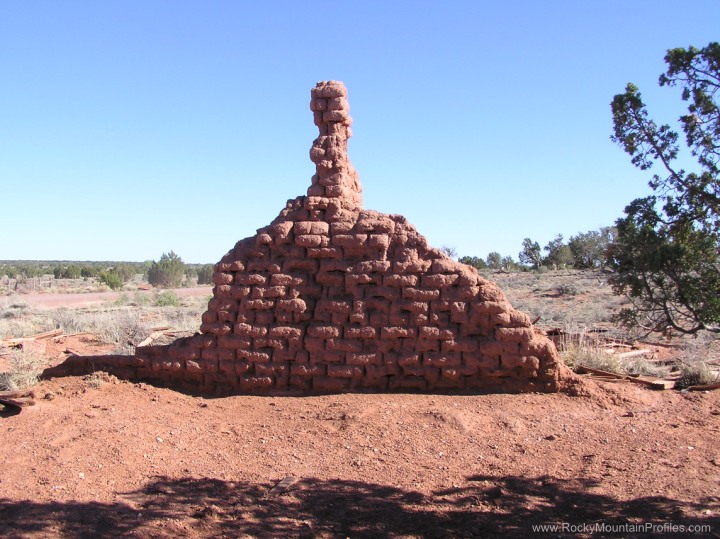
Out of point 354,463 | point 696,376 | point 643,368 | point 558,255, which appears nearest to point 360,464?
point 354,463

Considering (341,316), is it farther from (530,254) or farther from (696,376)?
(530,254)

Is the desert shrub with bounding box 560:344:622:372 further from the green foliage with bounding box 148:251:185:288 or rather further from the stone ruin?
the green foliage with bounding box 148:251:185:288

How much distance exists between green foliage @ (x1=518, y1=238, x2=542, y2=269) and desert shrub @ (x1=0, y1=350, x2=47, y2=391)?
33.0 metres

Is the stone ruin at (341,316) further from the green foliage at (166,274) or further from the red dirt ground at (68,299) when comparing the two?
the green foliage at (166,274)

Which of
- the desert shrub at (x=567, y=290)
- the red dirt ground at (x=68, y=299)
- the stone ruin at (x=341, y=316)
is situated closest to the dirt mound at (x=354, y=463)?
the stone ruin at (x=341, y=316)

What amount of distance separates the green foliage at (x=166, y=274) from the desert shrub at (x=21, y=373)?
33376 mm

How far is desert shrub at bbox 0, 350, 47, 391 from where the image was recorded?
8359mm

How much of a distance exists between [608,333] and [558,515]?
8828 millimetres

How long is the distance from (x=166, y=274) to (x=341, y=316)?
36.5 m

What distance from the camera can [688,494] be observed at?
4.75m

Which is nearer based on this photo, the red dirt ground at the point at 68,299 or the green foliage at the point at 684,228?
the green foliage at the point at 684,228

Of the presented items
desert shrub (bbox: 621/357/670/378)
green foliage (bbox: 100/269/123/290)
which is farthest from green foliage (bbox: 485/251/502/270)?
desert shrub (bbox: 621/357/670/378)

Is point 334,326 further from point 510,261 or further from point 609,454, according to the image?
point 510,261

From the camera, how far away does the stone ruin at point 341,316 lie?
23.2ft
